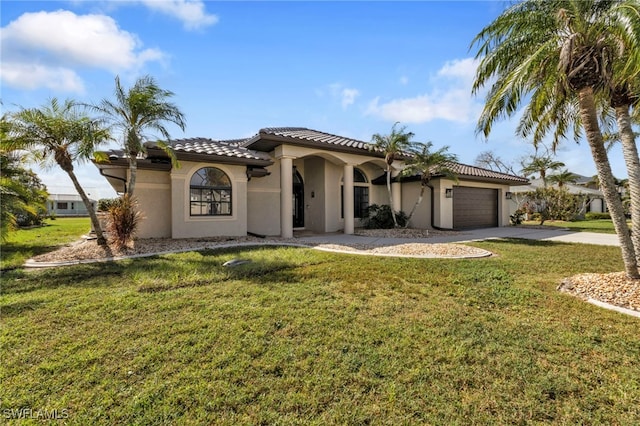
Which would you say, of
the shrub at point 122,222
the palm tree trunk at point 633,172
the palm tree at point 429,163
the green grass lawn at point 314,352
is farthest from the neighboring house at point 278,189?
the palm tree trunk at point 633,172

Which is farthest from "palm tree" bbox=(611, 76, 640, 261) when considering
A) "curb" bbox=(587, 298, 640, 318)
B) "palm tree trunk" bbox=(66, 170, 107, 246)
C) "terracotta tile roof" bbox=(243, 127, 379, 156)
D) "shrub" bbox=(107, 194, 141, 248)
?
"palm tree trunk" bbox=(66, 170, 107, 246)

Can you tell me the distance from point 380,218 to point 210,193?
965 cm

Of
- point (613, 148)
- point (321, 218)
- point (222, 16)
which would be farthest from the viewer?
point (613, 148)

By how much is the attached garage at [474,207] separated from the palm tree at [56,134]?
60.9ft

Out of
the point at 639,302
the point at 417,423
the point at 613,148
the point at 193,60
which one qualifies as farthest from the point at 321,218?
the point at 613,148

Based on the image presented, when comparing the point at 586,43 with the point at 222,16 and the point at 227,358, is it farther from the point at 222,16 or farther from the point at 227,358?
the point at 222,16

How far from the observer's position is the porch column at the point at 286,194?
14.1 meters

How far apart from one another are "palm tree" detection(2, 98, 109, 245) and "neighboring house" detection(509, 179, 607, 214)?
3280cm

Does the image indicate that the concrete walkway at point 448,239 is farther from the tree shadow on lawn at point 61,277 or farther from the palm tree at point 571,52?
the tree shadow on lawn at point 61,277

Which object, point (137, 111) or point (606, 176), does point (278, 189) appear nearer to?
point (137, 111)

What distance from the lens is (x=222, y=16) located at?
9.35m

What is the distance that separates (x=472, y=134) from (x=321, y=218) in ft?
33.1

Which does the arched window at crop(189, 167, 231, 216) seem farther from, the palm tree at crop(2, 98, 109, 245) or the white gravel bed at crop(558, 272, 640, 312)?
the white gravel bed at crop(558, 272, 640, 312)

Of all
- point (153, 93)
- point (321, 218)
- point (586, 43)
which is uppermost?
point (153, 93)
